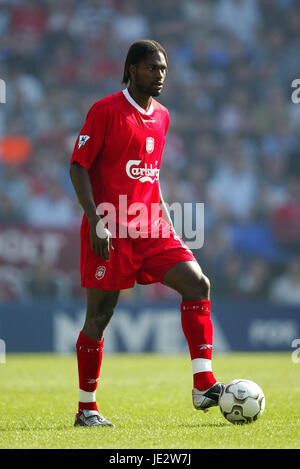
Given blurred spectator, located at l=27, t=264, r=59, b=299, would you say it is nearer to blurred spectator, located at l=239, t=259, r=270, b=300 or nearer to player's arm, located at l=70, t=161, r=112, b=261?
blurred spectator, located at l=239, t=259, r=270, b=300

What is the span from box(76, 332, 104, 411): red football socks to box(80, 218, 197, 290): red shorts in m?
0.34

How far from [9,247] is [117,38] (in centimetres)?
551

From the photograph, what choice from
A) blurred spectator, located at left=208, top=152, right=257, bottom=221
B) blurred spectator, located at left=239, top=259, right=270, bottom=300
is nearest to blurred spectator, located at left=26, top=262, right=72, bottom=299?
A: blurred spectator, located at left=239, top=259, right=270, bottom=300

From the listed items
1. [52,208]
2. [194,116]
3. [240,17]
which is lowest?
[52,208]

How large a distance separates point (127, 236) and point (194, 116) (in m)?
9.52

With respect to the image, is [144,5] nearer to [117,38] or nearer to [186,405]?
[117,38]

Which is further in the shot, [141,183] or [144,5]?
[144,5]

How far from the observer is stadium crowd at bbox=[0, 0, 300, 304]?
11.8m

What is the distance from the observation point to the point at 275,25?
15188 millimetres

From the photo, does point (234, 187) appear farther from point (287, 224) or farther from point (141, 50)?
point (141, 50)

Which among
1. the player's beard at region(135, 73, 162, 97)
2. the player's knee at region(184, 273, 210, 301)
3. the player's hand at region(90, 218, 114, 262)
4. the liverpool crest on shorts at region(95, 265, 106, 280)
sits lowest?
the player's knee at region(184, 273, 210, 301)

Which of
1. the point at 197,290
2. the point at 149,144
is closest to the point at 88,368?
the point at 197,290

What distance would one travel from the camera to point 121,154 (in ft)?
14.5

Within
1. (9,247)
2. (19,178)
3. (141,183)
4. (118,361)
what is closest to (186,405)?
(141,183)
